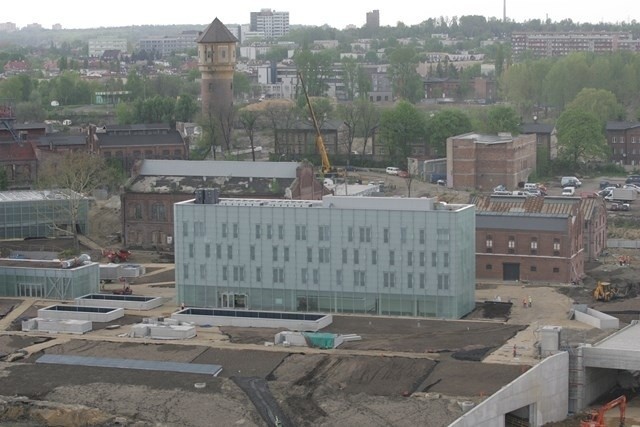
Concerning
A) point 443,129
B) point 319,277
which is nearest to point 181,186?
point 319,277

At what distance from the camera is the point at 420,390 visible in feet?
153

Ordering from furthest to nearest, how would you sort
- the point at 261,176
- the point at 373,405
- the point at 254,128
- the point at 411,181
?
the point at 254,128, the point at 411,181, the point at 261,176, the point at 373,405

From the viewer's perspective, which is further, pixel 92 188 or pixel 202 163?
pixel 92 188

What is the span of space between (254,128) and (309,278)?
212 feet

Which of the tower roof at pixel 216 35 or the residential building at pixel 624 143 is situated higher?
the tower roof at pixel 216 35

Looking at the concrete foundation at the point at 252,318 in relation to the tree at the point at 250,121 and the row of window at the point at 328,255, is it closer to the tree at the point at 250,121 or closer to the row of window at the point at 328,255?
the row of window at the point at 328,255

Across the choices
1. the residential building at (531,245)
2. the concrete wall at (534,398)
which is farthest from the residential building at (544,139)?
the concrete wall at (534,398)

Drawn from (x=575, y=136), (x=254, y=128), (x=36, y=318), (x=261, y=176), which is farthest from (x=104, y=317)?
(x=254, y=128)

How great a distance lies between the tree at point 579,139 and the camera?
10350 cm

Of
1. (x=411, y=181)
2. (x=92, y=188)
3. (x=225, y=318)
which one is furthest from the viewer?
(x=411, y=181)

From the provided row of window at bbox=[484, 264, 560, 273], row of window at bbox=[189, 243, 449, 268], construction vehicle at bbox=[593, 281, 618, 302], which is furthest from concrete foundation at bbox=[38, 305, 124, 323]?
construction vehicle at bbox=[593, 281, 618, 302]

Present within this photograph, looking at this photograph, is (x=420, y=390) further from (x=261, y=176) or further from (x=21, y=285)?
(x=261, y=176)

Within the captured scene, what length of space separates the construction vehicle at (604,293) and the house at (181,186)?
18.3 meters

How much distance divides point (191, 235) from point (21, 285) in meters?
7.91
